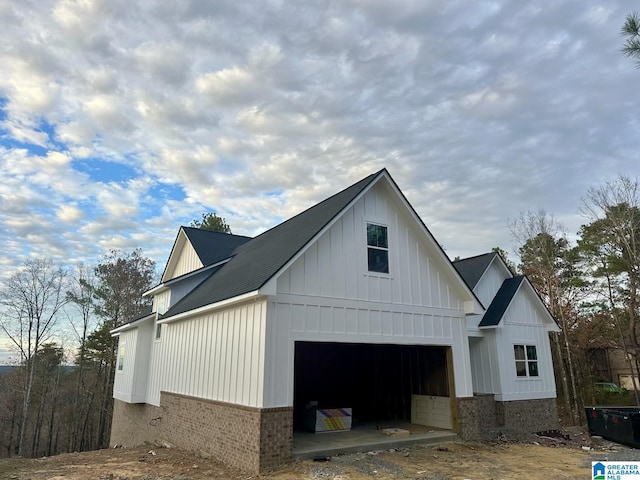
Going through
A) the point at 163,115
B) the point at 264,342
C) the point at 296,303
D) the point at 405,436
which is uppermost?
the point at 163,115

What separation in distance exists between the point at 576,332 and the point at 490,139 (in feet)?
55.6

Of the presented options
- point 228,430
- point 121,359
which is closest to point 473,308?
point 228,430

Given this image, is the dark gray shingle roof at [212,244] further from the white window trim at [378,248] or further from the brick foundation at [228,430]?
the white window trim at [378,248]

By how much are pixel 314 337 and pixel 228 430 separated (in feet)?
9.15

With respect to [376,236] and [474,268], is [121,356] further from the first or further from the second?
[474,268]

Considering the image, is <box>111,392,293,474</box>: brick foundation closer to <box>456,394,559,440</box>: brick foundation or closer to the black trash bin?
<box>456,394,559,440</box>: brick foundation

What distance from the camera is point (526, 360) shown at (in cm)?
1616

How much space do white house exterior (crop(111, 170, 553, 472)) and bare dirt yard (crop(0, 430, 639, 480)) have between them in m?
0.60

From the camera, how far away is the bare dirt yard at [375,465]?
801 cm

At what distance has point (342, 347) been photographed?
1720cm

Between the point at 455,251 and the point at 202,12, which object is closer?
the point at 202,12

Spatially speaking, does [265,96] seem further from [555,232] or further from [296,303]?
[555,232]

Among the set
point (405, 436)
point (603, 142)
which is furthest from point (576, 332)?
point (405, 436)

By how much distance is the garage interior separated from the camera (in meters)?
13.0
